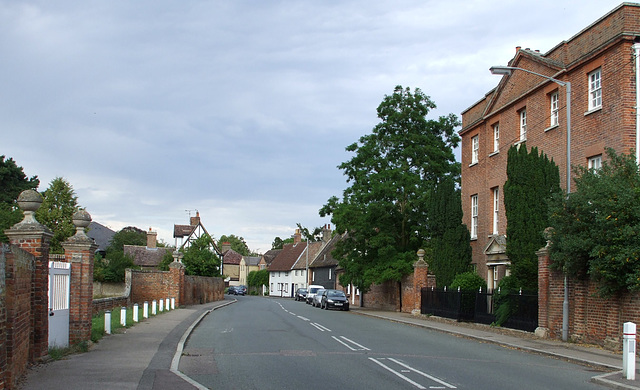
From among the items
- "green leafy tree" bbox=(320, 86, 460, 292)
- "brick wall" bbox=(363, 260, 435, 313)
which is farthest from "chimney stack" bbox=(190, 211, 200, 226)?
"green leafy tree" bbox=(320, 86, 460, 292)

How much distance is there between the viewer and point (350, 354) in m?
14.7

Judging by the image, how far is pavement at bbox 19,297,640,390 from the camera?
988cm

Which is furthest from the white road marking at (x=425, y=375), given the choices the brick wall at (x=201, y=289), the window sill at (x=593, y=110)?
the brick wall at (x=201, y=289)

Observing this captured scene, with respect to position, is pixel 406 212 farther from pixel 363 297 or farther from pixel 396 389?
pixel 396 389

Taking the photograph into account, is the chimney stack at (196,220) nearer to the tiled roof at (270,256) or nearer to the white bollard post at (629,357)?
the tiled roof at (270,256)

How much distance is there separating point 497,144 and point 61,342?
22154 mm

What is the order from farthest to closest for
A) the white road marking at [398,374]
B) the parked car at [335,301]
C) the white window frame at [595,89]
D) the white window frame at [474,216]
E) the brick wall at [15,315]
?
the parked car at [335,301] < the white window frame at [474,216] < the white window frame at [595,89] < the white road marking at [398,374] < the brick wall at [15,315]

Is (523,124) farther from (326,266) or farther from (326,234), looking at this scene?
(326,234)

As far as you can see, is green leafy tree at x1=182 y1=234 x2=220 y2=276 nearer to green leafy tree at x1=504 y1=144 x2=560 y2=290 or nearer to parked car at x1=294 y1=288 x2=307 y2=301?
parked car at x1=294 y1=288 x2=307 y2=301

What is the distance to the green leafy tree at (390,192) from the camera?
37062 mm

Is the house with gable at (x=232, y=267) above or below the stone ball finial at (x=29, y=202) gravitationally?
below

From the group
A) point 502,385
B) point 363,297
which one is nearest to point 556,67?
point 502,385

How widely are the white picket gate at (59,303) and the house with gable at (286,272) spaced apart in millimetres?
66711

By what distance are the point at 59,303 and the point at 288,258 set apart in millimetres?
75248
